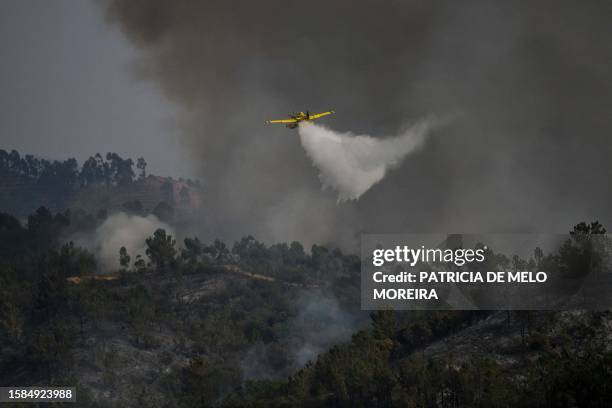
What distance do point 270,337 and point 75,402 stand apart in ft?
204

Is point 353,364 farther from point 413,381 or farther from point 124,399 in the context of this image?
point 124,399

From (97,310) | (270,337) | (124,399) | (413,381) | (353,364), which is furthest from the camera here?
(270,337)

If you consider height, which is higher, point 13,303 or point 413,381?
point 13,303

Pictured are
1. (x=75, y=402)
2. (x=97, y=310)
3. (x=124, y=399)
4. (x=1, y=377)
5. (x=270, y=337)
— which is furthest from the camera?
(x=270, y=337)

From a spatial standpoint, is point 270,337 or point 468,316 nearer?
point 468,316

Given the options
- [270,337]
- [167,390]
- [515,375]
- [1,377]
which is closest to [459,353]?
[515,375]

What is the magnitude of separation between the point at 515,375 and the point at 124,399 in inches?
2412

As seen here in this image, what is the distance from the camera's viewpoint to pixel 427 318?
6093 inches

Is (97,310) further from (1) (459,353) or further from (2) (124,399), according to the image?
(1) (459,353)

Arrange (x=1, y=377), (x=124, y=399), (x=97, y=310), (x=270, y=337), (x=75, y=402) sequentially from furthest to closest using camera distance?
(x=270, y=337), (x=97, y=310), (x=1, y=377), (x=124, y=399), (x=75, y=402)

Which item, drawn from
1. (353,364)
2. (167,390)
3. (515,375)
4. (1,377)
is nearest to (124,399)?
(167,390)

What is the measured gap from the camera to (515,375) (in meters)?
120

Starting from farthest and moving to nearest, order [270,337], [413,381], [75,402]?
[270,337], [75,402], [413,381]

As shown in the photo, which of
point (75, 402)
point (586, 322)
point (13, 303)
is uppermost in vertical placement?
point (13, 303)
